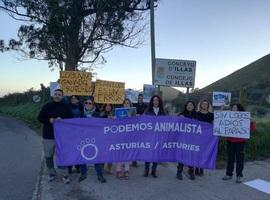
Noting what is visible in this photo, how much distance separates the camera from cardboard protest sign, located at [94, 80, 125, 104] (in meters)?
14.0

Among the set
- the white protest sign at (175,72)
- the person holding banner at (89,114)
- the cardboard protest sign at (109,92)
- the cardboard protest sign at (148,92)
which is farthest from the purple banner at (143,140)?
the cardboard protest sign at (148,92)

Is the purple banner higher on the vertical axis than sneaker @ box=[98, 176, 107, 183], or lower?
higher

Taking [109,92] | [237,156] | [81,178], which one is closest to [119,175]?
[81,178]

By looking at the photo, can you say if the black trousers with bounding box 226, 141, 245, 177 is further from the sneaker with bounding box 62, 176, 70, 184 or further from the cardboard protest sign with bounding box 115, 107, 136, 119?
the sneaker with bounding box 62, 176, 70, 184

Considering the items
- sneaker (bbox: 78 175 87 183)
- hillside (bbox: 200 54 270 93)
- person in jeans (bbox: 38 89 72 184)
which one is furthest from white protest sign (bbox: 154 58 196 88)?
hillside (bbox: 200 54 270 93)

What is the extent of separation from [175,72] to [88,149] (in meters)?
3.75

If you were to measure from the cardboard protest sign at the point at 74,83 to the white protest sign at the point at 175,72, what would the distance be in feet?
8.39

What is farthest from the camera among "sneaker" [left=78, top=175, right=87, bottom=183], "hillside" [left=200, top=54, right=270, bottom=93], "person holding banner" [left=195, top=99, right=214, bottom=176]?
"hillside" [left=200, top=54, right=270, bottom=93]

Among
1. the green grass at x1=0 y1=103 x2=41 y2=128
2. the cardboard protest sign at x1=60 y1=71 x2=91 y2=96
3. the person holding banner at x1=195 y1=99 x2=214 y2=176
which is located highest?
the cardboard protest sign at x1=60 y1=71 x2=91 y2=96

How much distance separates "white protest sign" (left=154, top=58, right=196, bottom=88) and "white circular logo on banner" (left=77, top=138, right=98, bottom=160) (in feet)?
11.0

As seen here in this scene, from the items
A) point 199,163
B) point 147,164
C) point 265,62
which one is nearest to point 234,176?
point 199,163

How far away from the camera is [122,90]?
47.5 feet

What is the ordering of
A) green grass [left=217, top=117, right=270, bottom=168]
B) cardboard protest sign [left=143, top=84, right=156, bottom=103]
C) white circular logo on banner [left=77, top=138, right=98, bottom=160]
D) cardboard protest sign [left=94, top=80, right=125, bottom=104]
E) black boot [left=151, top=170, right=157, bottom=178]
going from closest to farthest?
white circular logo on banner [left=77, top=138, right=98, bottom=160], black boot [left=151, top=170, right=157, bottom=178], green grass [left=217, top=117, right=270, bottom=168], cardboard protest sign [left=94, top=80, right=125, bottom=104], cardboard protest sign [left=143, top=84, right=156, bottom=103]

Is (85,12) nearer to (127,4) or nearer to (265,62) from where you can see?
(127,4)
